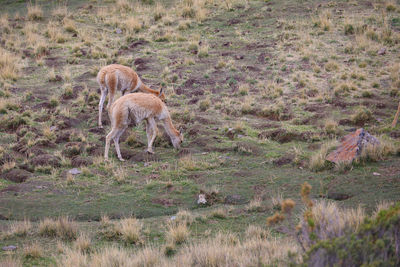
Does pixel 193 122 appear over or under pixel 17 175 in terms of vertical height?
over

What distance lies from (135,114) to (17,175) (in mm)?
3206

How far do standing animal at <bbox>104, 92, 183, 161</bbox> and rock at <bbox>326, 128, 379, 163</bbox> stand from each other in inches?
167

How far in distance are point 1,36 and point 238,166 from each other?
1689 cm

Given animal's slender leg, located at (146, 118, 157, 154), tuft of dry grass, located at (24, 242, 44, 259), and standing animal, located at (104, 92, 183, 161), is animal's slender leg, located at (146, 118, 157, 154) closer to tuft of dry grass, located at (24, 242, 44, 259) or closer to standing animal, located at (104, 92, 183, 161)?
standing animal, located at (104, 92, 183, 161)

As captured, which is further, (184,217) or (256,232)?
(184,217)

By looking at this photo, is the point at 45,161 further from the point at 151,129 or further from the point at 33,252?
the point at 33,252

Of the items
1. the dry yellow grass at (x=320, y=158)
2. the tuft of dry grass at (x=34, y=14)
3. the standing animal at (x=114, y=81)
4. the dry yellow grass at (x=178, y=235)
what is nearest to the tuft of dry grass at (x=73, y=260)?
the dry yellow grass at (x=178, y=235)

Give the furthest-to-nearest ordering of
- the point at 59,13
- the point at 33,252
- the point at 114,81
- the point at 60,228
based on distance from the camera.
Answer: the point at 59,13
the point at 114,81
the point at 60,228
the point at 33,252

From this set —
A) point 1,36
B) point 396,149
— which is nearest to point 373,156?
point 396,149

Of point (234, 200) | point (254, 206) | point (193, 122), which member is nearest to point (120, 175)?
point (234, 200)

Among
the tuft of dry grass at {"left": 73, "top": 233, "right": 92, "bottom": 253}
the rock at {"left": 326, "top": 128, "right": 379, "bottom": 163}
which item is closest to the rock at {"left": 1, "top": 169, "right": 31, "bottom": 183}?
the tuft of dry grass at {"left": 73, "top": 233, "right": 92, "bottom": 253}

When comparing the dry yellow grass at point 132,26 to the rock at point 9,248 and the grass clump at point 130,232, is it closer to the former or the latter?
the grass clump at point 130,232

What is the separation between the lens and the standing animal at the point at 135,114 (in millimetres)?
11242

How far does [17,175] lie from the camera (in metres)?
10.3
